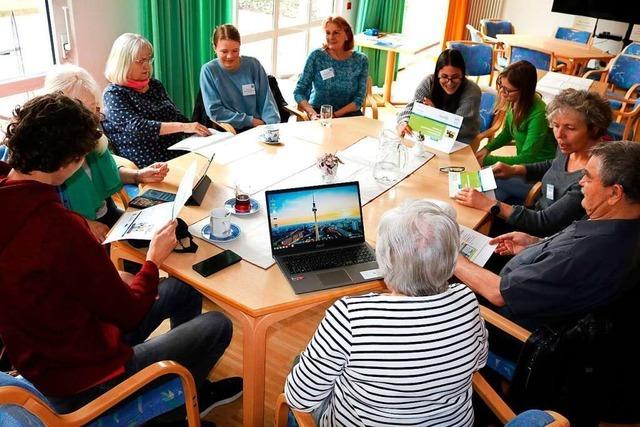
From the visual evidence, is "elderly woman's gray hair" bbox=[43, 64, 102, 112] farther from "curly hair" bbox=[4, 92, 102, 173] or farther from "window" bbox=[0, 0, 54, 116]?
"window" bbox=[0, 0, 54, 116]

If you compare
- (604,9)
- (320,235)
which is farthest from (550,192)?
(604,9)

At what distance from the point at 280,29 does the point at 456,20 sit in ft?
13.5

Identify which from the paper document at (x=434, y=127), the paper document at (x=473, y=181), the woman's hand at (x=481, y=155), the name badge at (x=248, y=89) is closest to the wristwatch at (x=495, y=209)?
the paper document at (x=473, y=181)

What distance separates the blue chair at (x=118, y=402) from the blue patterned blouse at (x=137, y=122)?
1.74m

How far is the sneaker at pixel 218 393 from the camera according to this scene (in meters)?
2.10

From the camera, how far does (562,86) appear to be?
4320mm

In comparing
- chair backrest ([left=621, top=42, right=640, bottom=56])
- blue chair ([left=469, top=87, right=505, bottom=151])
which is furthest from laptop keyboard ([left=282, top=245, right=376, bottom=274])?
chair backrest ([left=621, top=42, right=640, bottom=56])

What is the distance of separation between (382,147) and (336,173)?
0.38 metres

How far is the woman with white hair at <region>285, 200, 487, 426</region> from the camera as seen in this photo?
3.96ft

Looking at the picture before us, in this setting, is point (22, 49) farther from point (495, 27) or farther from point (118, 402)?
point (495, 27)

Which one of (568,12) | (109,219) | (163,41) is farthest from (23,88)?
→ (568,12)

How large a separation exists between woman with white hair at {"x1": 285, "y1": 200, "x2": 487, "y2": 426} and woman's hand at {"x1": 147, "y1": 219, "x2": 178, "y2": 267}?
64cm

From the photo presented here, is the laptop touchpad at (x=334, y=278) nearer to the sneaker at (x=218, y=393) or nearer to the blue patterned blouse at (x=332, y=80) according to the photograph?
the sneaker at (x=218, y=393)

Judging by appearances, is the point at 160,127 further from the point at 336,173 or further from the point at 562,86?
the point at 562,86
